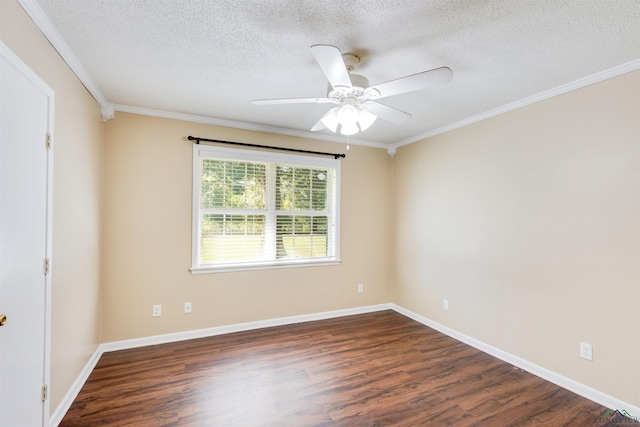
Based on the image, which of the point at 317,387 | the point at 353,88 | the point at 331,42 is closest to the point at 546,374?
the point at 317,387

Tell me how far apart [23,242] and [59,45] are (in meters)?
1.29

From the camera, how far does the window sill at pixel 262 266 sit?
11.1ft

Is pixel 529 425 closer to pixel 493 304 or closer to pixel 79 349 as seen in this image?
pixel 493 304

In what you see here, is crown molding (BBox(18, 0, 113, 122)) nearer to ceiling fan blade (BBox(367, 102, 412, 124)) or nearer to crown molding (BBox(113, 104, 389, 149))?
crown molding (BBox(113, 104, 389, 149))

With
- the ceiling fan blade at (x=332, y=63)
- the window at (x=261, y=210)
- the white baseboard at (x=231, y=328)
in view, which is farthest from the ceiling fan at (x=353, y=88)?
the white baseboard at (x=231, y=328)

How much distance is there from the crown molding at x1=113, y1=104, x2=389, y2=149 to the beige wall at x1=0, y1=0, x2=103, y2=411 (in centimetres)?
38

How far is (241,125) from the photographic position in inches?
138

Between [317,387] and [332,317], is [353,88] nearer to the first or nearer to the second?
[317,387]

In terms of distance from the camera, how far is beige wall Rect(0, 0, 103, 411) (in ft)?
5.39

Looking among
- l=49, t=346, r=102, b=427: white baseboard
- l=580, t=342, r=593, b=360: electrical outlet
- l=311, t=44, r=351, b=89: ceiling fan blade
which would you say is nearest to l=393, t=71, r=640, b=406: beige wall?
l=580, t=342, r=593, b=360: electrical outlet

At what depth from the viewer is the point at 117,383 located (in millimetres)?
2412

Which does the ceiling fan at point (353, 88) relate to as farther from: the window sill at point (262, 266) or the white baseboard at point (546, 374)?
the white baseboard at point (546, 374)

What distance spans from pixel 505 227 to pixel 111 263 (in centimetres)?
399

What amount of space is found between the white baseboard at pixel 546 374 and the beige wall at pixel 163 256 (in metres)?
1.66
